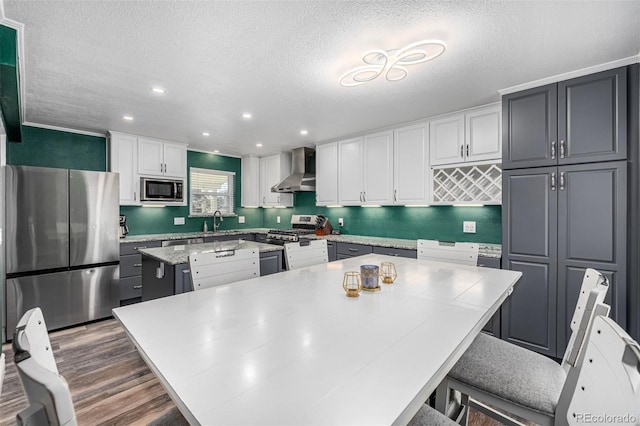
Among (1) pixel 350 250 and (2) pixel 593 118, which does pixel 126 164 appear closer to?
(1) pixel 350 250

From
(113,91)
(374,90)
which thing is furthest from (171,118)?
(374,90)

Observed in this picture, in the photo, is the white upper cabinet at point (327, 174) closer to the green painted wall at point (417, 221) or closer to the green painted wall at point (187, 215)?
the green painted wall at point (417, 221)

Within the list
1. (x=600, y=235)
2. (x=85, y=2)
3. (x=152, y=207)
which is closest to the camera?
(x=85, y=2)

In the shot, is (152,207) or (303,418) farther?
(152,207)

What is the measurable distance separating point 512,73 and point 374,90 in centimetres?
108

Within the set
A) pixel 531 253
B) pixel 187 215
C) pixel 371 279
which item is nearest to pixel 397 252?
pixel 531 253

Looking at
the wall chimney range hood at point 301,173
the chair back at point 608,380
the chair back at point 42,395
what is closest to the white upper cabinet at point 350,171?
the wall chimney range hood at point 301,173

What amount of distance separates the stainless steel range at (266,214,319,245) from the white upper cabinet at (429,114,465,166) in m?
2.17

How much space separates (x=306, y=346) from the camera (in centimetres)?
92

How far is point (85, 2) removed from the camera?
152 centimetres

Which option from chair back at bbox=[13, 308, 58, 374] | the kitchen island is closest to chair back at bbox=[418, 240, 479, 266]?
the kitchen island

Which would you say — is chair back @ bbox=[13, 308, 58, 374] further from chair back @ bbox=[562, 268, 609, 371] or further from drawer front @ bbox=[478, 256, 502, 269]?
drawer front @ bbox=[478, 256, 502, 269]

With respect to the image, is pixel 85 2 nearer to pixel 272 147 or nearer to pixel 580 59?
pixel 580 59
